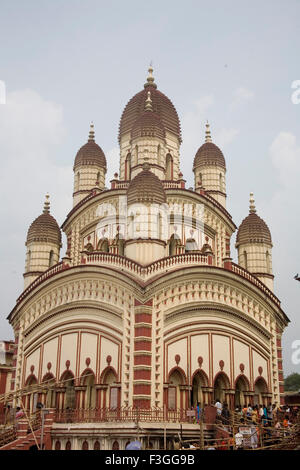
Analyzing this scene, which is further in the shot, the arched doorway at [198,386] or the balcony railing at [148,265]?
the arched doorway at [198,386]

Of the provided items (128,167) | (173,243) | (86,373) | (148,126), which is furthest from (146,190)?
(86,373)

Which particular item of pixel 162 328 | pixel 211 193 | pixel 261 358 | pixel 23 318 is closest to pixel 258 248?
pixel 211 193

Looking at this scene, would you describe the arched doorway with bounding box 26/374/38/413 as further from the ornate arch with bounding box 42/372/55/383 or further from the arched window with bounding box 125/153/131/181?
the arched window with bounding box 125/153/131/181

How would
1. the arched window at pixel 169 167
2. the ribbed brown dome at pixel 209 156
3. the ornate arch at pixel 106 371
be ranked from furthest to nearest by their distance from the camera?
1. the ribbed brown dome at pixel 209 156
2. the arched window at pixel 169 167
3. the ornate arch at pixel 106 371

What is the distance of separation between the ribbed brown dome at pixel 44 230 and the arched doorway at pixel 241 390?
1222 cm

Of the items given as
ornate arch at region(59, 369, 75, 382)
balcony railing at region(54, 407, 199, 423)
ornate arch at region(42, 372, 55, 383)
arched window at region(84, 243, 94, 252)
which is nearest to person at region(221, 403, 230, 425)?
balcony railing at region(54, 407, 199, 423)

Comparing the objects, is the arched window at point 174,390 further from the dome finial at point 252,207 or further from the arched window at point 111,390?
the dome finial at point 252,207

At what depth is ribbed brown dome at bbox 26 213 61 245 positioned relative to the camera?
31.4m

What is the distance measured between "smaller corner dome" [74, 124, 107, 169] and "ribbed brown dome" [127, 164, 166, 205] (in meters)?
8.12

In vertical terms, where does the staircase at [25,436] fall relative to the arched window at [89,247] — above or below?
below

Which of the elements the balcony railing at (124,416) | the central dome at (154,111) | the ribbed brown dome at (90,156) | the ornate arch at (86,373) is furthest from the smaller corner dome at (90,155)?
the balcony railing at (124,416)

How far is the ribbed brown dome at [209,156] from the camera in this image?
33.0 metres
